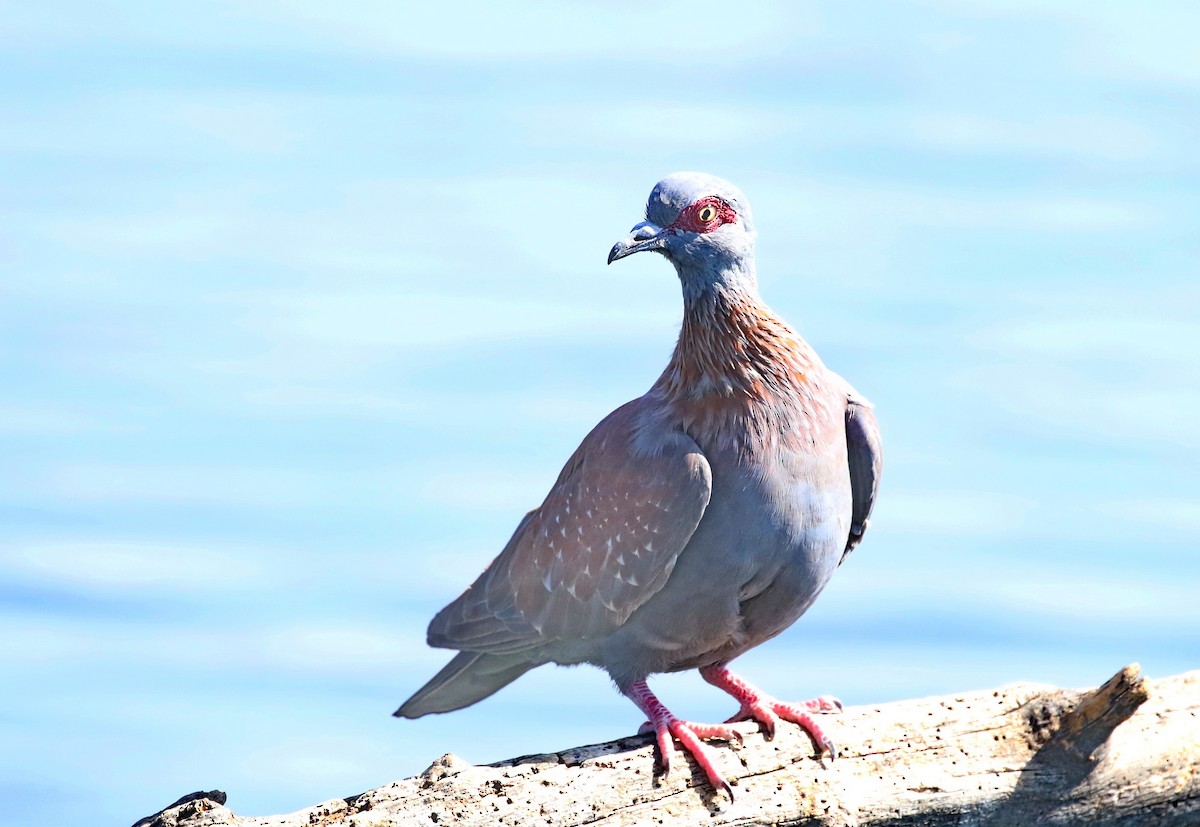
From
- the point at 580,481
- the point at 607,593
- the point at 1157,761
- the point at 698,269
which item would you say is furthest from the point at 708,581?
the point at 1157,761

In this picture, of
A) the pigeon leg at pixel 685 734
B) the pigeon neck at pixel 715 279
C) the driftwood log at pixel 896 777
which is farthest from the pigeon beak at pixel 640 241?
the driftwood log at pixel 896 777

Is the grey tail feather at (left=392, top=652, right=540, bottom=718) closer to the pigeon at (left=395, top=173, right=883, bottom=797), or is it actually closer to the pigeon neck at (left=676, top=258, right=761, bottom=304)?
the pigeon at (left=395, top=173, right=883, bottom=797)

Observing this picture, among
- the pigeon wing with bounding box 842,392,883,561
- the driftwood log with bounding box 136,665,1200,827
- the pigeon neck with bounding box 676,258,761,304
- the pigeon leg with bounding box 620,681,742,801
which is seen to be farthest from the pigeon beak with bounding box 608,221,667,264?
the driftwood log with bounding box 136,665,1200,827

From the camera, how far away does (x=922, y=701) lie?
6480 mm

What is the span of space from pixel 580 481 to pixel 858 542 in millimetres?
1378

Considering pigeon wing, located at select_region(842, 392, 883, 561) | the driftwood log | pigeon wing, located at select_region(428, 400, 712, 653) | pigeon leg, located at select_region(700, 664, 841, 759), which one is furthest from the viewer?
pigeon wing, located at select_region(842, 392, 883, 561)

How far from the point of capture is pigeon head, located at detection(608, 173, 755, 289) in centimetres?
661

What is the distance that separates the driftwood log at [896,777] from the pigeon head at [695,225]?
2.10 metres

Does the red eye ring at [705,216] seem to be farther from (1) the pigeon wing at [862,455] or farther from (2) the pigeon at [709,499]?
(1) the pigeon wing at [862,455]

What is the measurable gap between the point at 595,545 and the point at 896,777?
5.51 feet

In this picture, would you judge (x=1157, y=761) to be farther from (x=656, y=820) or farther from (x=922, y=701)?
(x=656, y=820)

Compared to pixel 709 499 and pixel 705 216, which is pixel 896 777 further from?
pixel 705 216

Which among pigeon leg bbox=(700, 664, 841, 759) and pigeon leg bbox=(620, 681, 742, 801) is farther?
pigeon leg bbox=(700, 664, 841, 759)

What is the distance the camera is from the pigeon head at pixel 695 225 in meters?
6.61
